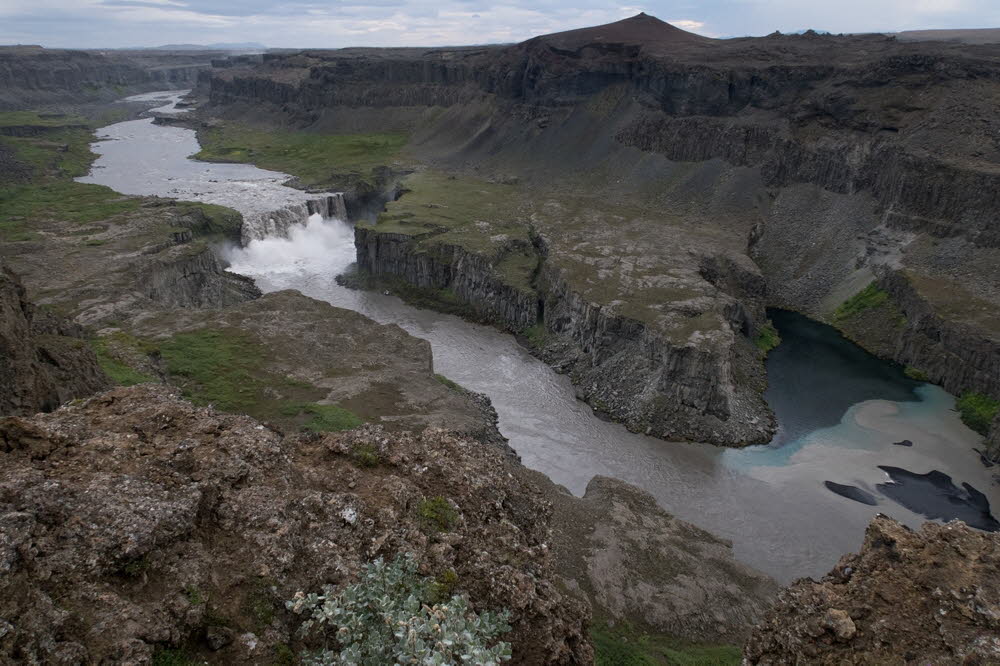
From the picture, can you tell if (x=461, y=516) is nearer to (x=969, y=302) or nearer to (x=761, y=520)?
(x=761, y=520)

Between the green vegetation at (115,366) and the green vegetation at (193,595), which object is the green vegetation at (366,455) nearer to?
the green vegetation at (193,595)

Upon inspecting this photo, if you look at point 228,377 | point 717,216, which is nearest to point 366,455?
point 228,377

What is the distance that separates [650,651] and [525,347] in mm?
35523

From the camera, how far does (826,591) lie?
46.3ft

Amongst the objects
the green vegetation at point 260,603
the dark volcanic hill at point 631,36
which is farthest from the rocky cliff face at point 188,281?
the dark volcanic hill at point 631,36

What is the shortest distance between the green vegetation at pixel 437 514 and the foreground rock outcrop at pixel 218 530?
0.14 feet

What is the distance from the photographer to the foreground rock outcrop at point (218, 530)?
10242 mm

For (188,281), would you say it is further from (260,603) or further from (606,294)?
(260,603)

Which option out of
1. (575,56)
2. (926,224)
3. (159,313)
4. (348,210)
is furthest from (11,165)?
(926,224)

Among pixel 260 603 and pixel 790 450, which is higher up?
pixel 260 603

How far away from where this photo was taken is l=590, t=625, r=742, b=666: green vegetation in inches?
830

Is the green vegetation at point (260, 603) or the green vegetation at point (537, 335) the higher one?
the green vegetation at point (260, 603)

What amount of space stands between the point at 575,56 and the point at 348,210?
4817 cm

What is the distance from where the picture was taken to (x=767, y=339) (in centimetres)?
5756
